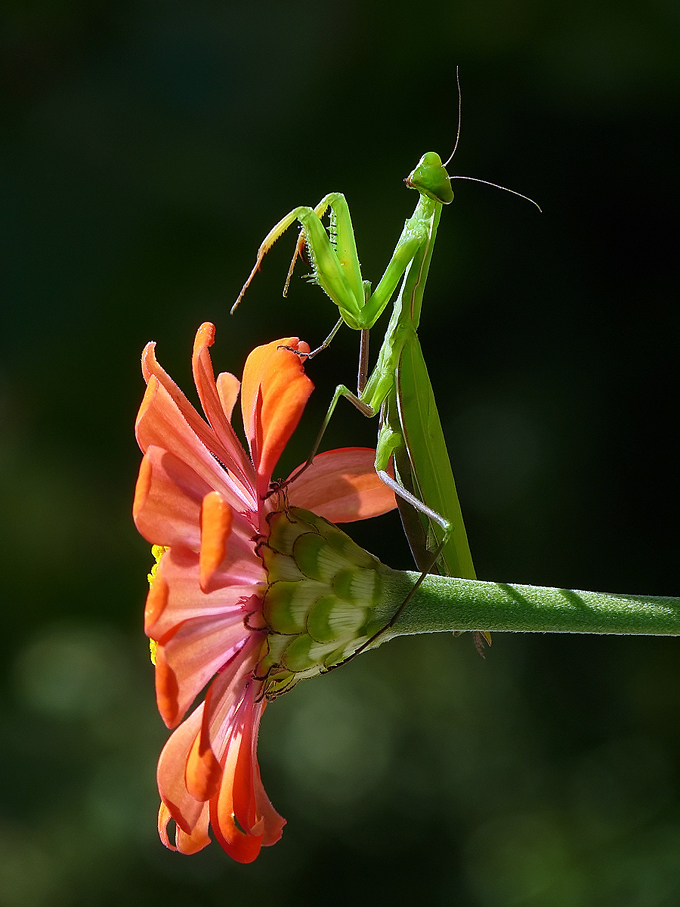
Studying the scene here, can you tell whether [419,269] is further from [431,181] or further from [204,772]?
[204,772]

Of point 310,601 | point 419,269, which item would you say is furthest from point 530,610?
point 419,269

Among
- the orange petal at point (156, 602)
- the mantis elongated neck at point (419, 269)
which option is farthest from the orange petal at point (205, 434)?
the mantis elongated neck at point (419, 269)

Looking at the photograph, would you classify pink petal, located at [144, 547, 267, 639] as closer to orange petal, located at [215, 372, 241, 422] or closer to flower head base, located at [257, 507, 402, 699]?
flower head base, located at [257, 507, 402, 699]

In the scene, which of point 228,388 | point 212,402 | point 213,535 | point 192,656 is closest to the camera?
point 213,535

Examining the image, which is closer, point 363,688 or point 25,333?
point 25,333

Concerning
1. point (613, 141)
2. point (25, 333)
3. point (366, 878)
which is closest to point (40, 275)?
point (25, 333)

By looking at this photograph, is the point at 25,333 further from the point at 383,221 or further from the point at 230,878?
the point at 230,878
